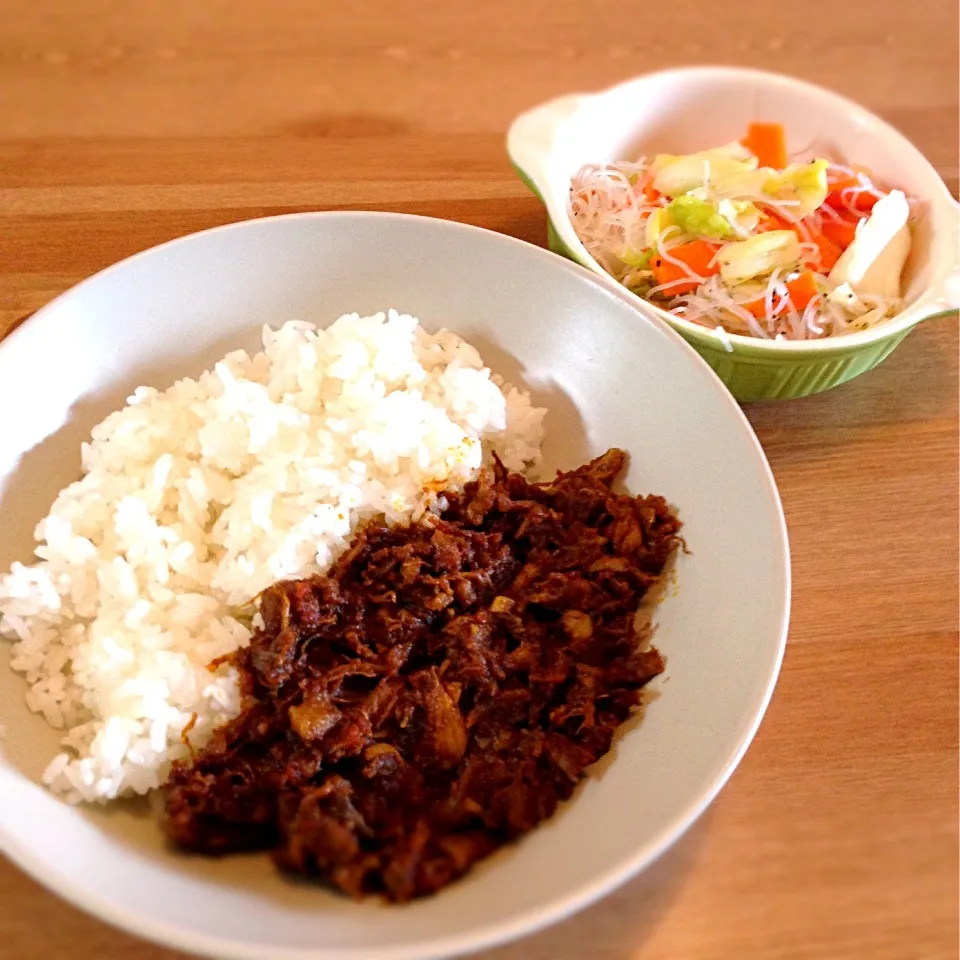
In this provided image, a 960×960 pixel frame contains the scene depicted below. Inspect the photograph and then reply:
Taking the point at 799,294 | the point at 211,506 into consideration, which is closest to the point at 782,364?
the point at 799,294

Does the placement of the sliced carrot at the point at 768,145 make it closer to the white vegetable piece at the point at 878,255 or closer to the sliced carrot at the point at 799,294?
the white vegetable piece at the point at 878,255

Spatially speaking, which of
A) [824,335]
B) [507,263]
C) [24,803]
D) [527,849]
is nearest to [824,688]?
[527,849]

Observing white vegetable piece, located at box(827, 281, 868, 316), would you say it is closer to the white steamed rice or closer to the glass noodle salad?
the glass noodle salad

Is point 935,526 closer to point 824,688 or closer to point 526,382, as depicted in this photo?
point 824,688

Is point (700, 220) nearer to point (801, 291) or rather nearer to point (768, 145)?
point (801, 291)

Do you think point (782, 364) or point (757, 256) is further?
point (757, 256)

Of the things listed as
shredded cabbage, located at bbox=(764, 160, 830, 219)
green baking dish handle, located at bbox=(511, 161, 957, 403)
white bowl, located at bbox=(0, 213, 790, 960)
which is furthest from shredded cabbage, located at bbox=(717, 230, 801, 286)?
white bowl, located at bbox=(0, 213, 790, 960)
